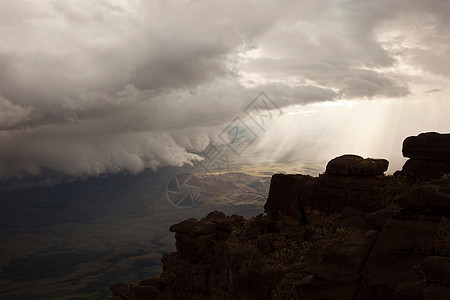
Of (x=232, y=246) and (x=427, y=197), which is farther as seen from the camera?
(x=232, y=246)

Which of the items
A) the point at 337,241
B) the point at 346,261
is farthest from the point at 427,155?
the point at 346,261

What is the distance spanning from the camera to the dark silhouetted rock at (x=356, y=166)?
37656 millimetres

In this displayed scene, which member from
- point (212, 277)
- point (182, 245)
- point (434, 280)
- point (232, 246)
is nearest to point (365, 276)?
point (434, 280)

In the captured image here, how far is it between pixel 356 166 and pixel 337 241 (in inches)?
599

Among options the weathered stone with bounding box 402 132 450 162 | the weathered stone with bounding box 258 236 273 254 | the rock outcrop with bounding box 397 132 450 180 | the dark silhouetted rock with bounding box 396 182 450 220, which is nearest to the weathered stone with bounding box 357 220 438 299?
the dark silhouetted rock with bounding box 396 182 450 220

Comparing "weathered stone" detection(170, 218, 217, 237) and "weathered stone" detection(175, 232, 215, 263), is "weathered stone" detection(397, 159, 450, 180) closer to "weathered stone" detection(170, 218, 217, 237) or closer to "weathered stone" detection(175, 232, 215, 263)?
"weathered stone" detection(170, 218, 217, 237)

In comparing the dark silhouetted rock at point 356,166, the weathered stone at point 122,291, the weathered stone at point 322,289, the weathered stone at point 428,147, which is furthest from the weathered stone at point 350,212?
the weathered stone at point 122,291

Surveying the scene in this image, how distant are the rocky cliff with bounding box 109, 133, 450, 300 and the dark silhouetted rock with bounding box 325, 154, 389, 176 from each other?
13 cm

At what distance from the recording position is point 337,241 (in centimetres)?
2620

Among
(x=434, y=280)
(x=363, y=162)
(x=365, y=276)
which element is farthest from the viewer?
(x=363, y=162)

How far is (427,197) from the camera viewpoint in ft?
73.0

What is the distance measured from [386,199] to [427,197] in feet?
42.7

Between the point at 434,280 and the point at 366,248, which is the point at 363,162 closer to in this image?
the point at 366,248

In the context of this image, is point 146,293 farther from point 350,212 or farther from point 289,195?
point 350,212
